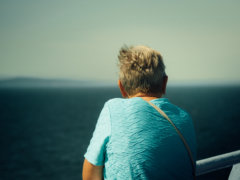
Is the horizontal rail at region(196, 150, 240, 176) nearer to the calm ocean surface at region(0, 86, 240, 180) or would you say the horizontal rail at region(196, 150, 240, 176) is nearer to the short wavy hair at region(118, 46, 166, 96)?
the short wavy hair at region(118, 46, 166, 96)

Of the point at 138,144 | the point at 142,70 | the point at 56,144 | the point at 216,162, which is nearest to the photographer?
the point at 138,144

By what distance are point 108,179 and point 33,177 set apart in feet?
102

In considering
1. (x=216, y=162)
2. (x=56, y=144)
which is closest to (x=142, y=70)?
(x=216, y=162)

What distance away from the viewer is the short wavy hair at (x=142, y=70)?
Answer: 4.42ft

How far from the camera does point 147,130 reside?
1155 mm

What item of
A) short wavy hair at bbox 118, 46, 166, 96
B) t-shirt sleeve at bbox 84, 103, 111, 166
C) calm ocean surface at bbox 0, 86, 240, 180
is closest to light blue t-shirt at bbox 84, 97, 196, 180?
t-shirt sleeve at bbox 84, 103, 111, 166

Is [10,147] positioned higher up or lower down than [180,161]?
lower down

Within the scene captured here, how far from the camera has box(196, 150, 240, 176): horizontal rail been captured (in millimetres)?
1828

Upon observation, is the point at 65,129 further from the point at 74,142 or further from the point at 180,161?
the point at 180,161

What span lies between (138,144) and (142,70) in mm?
449

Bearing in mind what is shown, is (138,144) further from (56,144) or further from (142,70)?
(56,144)

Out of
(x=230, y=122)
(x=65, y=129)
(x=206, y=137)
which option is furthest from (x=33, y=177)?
(x=230, y=122)

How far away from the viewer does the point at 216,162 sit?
75.0 inches

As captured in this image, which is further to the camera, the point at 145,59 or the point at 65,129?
the point at 65,129
